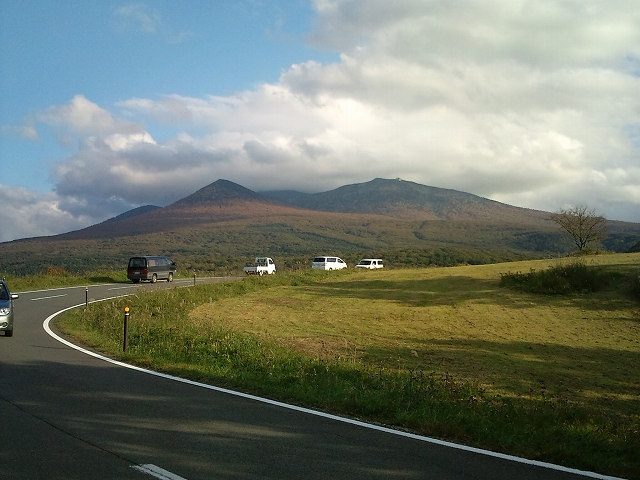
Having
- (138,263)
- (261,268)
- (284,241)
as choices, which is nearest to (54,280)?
(138,263)

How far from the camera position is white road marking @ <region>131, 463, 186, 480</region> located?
220 inches

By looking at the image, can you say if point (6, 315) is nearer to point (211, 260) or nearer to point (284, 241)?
point (211, 260)

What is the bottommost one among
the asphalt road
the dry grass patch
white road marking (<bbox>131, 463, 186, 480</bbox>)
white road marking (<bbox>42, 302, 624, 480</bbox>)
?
the dry grass patch

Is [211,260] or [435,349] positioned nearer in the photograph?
[435,349]

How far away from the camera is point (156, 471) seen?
18.9 ft

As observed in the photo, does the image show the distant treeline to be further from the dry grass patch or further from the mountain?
the dry grass patch

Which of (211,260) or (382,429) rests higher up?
(211,260)

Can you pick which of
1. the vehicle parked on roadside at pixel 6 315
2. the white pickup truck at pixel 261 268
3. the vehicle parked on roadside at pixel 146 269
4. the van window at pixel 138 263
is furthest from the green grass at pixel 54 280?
the vehicle parked on roadside at pixel 6 315

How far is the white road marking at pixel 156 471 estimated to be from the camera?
5586 mm

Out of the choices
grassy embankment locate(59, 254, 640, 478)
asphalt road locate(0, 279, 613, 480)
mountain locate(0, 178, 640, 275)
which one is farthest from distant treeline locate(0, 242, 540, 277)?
asphalt road locate(0, 279, 613, 480)

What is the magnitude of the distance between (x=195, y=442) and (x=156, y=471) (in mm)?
1006

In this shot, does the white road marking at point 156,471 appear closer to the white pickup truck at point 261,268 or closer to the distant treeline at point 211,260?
the white pickup truck at point 261,268

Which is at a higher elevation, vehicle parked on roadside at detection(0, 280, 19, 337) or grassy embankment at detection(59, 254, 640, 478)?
vehicle parked on roadside at detection(0, 280, 19, 337)

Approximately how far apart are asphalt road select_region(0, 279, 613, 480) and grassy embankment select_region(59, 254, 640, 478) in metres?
0.79
